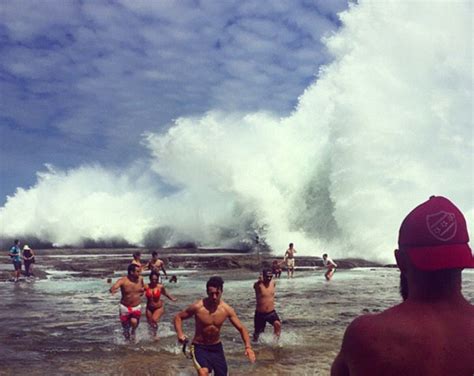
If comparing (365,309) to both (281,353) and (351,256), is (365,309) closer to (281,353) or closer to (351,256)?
(281,353)

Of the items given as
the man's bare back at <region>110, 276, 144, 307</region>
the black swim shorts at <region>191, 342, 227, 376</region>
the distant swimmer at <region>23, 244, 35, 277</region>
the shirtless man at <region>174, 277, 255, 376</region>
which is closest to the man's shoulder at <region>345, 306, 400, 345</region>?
the shirtless man at <region>174, 277, 255, 376</region>

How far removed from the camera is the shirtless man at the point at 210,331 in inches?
242

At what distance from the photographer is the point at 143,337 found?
10.6 metres

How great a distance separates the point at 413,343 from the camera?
1941 millimetres

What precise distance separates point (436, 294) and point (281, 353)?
7469 millimetres

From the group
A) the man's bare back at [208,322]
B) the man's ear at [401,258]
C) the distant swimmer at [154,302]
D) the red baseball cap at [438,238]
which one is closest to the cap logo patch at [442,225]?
the red baseball cap at [438,238]

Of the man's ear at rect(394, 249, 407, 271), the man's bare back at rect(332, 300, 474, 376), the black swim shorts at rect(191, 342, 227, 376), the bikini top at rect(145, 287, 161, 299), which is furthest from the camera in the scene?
the bikini top at rect(145, 287, 161, 299)

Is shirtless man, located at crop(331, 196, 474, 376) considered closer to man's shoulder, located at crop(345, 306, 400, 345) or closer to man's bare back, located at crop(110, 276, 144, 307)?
man's shoulder, located at crop(345, 306, 400, 345)

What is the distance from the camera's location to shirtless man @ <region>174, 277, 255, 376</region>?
6.14 metres

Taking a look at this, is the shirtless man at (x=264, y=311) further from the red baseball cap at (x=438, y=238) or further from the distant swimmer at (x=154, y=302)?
the red baseball cap at (x=438, y=238)

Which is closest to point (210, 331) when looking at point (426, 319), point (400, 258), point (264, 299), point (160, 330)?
point (264, 299)

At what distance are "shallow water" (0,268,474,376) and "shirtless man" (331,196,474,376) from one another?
618cm

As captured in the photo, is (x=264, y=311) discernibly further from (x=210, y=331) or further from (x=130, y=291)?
(x=210, y=331)

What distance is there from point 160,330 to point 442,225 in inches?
401
